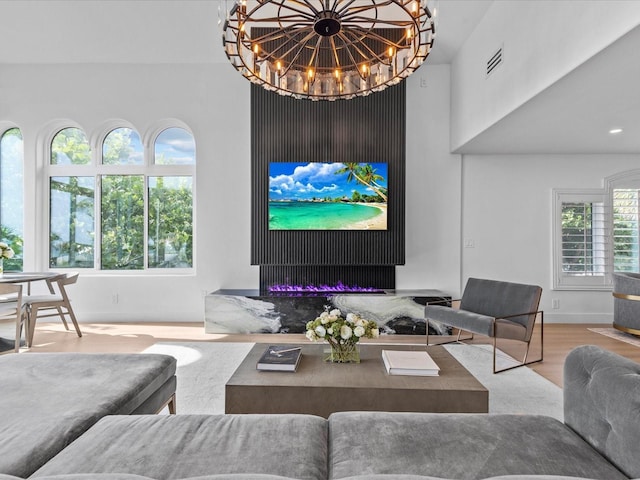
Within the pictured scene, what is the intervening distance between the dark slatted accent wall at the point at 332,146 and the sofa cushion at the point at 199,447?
11.8ft

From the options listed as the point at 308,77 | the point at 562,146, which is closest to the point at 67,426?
the point at 308,77

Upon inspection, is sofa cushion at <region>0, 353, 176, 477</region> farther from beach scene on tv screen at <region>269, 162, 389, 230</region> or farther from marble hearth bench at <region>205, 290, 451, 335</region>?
beach scene on tv screen at <region>269, 162, 389, 230</region>

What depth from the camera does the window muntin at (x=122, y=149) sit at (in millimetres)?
5496

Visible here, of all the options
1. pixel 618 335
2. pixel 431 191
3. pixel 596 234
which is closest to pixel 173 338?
pixel 431 191

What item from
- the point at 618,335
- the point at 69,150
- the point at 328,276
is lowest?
the point at 618,335

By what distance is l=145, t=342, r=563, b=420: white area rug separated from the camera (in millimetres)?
2607

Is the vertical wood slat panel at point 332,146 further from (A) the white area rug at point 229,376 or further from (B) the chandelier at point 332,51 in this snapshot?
(B) the chandelier at point 332,51

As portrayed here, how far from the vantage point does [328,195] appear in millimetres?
4898

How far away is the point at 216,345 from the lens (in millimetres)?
4059

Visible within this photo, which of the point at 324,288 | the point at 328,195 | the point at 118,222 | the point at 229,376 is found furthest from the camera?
the point at 118,222

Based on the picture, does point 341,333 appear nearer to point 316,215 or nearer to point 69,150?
point 316,215

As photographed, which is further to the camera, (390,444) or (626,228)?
(626,228)

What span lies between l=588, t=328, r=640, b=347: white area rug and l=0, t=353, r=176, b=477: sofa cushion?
482 cm

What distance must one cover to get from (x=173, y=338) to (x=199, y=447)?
340cm
